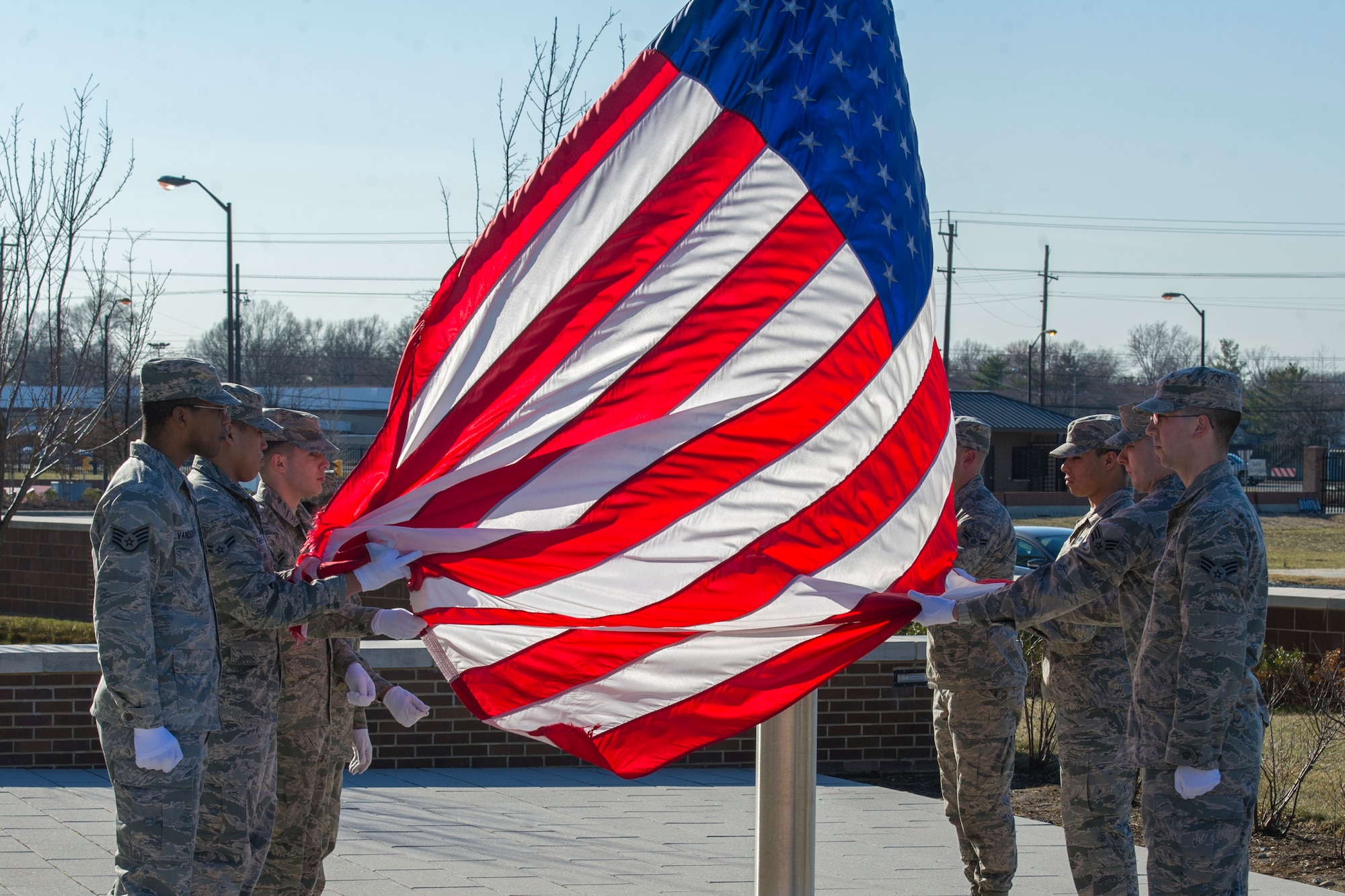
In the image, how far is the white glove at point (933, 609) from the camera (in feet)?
14.2

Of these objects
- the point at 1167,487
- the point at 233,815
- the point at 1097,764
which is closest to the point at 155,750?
the point at 233,815

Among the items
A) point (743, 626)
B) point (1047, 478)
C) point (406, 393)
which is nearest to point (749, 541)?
point (743, 626)

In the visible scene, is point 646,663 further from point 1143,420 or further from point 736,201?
point 1143,420

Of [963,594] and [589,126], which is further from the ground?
[589,126]

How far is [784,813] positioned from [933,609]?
822 millimetres

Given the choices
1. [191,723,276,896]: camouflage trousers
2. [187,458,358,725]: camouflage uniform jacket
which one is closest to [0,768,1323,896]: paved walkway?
[191,723,276,896]: camouflage trousers

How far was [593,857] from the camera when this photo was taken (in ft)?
21.7

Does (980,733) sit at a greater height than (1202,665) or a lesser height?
lesser

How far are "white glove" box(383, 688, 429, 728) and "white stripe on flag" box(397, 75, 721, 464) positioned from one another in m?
1.26

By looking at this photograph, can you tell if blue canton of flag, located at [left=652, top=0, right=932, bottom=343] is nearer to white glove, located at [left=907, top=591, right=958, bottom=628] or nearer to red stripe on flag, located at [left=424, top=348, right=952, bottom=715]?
red stripe on flag, located at [left=424, top=348, right=952, bottom=715]

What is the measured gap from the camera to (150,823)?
13.4ft

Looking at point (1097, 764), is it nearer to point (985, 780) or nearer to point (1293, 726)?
point (985, 780)

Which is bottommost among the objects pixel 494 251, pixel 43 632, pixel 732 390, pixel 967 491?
pixel 43 632

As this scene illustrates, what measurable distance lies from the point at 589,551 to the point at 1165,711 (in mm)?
1898
